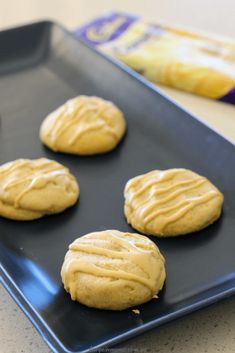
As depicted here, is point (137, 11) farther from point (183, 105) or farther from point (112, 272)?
point (112, 272)

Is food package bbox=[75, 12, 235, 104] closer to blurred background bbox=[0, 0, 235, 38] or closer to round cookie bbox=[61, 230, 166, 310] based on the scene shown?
blurred background bbox=[0, 0, 235, 38]

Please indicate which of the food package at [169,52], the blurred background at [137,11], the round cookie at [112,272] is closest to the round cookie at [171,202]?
the round cookie at [112,272]

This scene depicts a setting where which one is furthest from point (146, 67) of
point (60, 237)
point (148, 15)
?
point (60, 237)

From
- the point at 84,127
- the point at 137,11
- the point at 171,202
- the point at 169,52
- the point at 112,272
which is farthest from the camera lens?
the point at 137,11

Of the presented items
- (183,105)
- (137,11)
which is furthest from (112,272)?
(137,11)

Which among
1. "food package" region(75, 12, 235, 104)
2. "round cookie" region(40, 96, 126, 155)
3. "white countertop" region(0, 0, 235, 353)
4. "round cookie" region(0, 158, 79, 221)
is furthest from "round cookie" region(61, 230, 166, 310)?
"food package" region(75, 12, 235, 104)

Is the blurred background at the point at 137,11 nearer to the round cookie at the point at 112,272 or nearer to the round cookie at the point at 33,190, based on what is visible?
the round cookie at the point at 33,190
